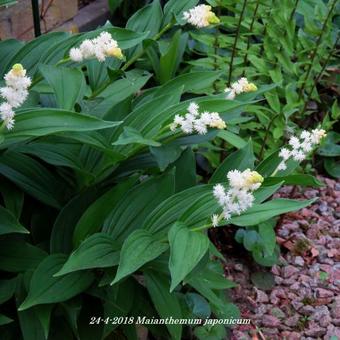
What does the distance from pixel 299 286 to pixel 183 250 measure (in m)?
1.41

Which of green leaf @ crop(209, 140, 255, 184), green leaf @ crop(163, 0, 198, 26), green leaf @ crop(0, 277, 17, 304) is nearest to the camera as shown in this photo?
green leaf @ crop(0, 277, 17, 304)

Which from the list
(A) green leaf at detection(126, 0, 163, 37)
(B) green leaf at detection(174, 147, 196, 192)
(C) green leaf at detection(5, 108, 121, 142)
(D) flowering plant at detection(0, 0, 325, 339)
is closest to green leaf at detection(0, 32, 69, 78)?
(D) flowering plant at detection(0, 0, 325, 339)

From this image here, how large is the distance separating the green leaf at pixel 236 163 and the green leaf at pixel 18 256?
64 centimetres

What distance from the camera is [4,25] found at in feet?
10.3

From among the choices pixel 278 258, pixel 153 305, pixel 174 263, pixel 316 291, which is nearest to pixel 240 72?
pixel 278 258

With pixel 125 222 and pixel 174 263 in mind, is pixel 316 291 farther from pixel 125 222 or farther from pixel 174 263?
pixel 174 263

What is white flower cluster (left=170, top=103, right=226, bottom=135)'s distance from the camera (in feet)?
5.21

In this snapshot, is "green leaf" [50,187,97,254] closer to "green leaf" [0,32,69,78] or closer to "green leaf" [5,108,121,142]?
"green leaf" [5,108,121,142]

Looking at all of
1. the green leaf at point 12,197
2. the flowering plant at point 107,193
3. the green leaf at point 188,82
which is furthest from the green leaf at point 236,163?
the green leaf at point 12,197

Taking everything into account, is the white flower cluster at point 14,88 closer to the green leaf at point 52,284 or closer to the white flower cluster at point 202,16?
the green leaf at point 52,284

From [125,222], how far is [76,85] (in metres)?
0.46

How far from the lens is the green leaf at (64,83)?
1.73m

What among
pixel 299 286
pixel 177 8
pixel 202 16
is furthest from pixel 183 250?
pixel 299 286

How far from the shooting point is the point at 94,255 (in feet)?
5.46
